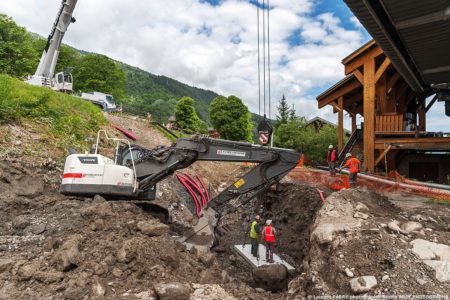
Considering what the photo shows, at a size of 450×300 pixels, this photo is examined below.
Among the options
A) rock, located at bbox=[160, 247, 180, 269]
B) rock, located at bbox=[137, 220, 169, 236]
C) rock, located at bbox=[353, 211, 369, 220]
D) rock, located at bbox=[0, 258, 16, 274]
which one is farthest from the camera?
rock, located at bbox=[137, 220, 169, 236]

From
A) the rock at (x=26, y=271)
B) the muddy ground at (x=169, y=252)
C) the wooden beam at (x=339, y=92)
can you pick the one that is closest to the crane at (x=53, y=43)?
the muddy ground at (x=169, y=252)

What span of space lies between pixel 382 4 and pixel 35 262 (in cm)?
899

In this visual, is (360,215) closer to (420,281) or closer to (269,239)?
(420,281)

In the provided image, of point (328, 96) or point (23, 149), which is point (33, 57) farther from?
point (328, 96)

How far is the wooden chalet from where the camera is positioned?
47.7 ft

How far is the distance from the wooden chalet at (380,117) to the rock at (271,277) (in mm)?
8128

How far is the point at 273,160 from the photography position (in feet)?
29.5

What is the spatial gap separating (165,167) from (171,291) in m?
4.19

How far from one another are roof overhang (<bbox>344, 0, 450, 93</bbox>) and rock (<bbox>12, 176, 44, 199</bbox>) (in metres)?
9.98

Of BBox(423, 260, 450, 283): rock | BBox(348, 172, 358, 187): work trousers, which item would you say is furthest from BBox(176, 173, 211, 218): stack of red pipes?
BBox(423, 260, 450, 283): rock

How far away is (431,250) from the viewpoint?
221 inches

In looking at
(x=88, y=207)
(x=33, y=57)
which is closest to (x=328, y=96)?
(x=88, y=207)

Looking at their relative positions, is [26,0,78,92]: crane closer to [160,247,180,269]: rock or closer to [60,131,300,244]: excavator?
[60,131,300,244]: excavator

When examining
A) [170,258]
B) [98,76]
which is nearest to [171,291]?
[170,258]
